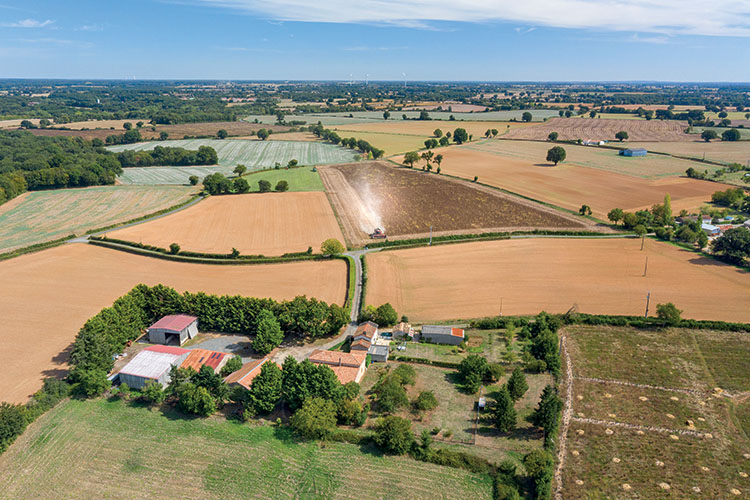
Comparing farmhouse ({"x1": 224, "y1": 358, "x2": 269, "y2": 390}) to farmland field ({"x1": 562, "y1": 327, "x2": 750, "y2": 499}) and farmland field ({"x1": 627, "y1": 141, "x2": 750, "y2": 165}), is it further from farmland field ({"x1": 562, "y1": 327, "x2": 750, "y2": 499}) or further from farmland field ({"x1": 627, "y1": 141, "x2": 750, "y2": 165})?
farmland field ({"x1": 627, "y1": 141, "x2": 750, "y2": 165})

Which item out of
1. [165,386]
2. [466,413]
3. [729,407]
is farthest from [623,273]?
[165,386]

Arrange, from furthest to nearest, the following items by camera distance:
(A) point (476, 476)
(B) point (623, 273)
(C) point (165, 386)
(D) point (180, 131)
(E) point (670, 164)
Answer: (D) point (180, 131) → (E) point (670, 164) → (B) point (623, 273) → (C) point (165, 386) → (A) point (476, 476)

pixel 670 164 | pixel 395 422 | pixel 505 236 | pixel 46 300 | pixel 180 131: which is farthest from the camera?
pixel 180 131

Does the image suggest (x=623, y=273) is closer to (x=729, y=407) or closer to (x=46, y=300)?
(x=729, y=407)

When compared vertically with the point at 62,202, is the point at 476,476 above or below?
below

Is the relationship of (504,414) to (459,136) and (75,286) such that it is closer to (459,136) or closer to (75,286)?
(75,286)

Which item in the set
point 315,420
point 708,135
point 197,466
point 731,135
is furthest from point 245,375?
point 731,135

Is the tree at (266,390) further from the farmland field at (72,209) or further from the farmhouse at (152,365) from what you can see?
the farmland field at (72,209)
